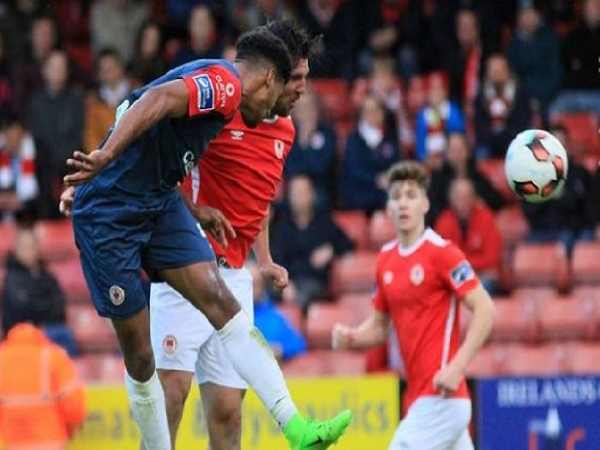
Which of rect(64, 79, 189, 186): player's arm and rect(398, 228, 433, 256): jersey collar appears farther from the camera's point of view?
rect(398, 228, 433, 256): jersey collar

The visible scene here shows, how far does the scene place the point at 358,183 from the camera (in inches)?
555

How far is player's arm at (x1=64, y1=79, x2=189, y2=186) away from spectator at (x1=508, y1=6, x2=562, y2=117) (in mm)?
8050

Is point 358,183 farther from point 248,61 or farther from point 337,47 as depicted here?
point 248,61

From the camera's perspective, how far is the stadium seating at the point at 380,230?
45.7 feet

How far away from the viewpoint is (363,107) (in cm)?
1438

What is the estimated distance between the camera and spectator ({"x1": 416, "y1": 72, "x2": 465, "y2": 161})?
14.1 meters

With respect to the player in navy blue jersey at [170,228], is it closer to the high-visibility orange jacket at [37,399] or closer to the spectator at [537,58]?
the high-visibility orange jacket at [37,399]

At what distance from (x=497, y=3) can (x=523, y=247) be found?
3200 millimetres

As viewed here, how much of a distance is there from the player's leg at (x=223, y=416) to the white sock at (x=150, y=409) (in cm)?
64

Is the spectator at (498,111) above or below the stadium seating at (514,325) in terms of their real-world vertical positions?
above

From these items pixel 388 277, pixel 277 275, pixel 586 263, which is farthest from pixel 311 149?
pixel 277 275

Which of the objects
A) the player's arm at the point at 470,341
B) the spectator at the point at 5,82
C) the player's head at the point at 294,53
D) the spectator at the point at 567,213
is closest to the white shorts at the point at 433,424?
the player's arm at the point at 470,341

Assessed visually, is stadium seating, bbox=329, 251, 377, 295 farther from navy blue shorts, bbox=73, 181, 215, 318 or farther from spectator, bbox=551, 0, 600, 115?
navy blue shorts, bbox=73, 181, 215, 318

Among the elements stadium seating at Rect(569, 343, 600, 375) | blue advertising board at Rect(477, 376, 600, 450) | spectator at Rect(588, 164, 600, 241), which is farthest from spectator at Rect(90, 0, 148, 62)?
blue advertising board at Rect(477, 376, 600, 450)
